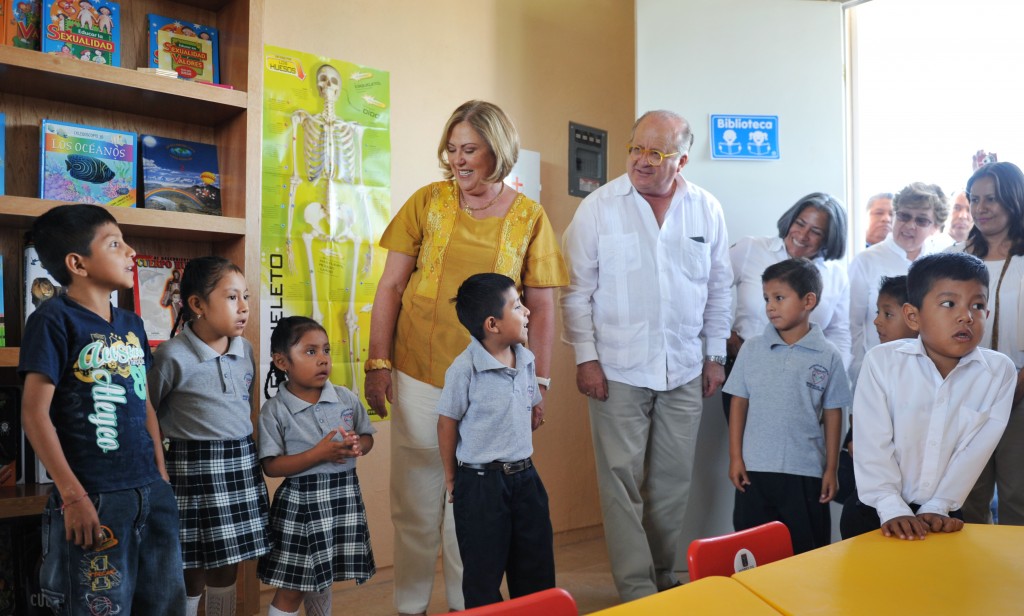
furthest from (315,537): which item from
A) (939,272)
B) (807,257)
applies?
(807,257)

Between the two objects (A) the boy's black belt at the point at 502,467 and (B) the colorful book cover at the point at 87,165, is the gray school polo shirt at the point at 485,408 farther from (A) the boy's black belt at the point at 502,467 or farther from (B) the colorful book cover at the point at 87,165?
(B) the colorful book cover at the point at 87,165

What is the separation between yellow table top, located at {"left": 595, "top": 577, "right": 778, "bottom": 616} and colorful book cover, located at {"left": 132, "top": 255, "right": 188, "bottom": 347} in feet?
6.34

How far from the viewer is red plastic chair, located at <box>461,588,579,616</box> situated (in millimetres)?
1141

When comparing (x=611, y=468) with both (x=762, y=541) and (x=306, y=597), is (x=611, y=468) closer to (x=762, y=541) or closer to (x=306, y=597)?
(x=306, y=597)

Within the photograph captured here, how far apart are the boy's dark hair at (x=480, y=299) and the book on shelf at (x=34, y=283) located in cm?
120

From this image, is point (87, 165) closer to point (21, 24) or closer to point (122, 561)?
point (21, 24)

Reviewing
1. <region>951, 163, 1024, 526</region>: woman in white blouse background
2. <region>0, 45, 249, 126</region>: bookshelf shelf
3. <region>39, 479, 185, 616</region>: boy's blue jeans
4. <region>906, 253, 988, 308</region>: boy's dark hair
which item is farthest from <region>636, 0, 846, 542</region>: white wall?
<region>39, 479, 185, 616</region>: boy's blue jeans

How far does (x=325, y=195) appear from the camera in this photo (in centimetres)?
314

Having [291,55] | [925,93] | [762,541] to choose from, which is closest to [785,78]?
[925,93]

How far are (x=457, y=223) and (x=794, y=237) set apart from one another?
142 cm

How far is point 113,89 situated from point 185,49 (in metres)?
0.34

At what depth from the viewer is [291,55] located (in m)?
3.04

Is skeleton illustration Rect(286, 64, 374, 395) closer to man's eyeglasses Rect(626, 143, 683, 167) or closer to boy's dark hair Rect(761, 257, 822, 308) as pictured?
man's eyeglasses Rect(626, 143, 683, 167)

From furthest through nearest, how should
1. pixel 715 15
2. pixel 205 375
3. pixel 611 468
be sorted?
1. pixel 715 15
2. pixel 611 468
3. pixel 205 375
